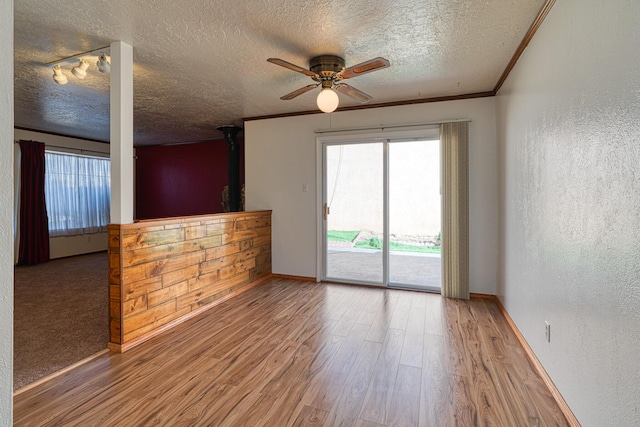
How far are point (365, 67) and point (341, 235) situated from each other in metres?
2.51

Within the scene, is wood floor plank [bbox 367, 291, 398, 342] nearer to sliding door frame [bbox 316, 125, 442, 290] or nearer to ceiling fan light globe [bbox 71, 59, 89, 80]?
sliding door frame [bbox 316, 125, 442, 290]

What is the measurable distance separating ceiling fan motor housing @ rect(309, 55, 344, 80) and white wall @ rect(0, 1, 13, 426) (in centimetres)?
224

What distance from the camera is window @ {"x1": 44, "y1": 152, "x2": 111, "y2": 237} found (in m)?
5.94

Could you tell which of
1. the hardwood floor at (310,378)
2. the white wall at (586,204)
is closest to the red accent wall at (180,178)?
the hardwood floor at (310,378)

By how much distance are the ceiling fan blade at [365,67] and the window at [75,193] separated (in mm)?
5133

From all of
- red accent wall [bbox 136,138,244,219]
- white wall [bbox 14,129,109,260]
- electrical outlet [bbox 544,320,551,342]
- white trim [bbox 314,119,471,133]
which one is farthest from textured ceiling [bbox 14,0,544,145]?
red accent wall [bbox 136,138,244,219]

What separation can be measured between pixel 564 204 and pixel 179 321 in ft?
10.3

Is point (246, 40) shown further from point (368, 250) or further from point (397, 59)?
point (368, 250)

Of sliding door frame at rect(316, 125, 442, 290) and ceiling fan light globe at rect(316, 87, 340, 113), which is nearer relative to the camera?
ceiling fan light globe at rect(316, 87, 340, 113)

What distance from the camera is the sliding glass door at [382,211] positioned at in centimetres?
404

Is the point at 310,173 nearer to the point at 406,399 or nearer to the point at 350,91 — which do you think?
the point at 350,91

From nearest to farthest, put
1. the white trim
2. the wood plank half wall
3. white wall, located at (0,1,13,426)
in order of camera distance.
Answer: white wall, located at (0,1,13,426) < the wood plank half wall < the white trim

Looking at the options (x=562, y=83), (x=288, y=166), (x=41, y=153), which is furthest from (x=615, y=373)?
(x=41, y=153)

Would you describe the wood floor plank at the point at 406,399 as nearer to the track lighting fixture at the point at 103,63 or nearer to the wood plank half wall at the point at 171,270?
the wood plank half wall at the point at 171,270
